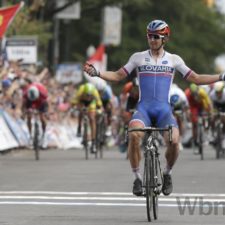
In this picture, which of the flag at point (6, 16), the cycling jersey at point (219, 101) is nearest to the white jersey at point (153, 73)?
the cycling jersey at point (219, 101)

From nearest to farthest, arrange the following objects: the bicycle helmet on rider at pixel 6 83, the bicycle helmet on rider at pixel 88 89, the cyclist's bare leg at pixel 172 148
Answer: the cyclist's bare leg at pixel 172 148 → the bicycle helmet on rider at pixel 88 89 → the bicycle helmet on rider at pixel 6 83

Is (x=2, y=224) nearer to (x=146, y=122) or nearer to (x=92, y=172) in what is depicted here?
(x=146, y=122)

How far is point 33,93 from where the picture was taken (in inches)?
995

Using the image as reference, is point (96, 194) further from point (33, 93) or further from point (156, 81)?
point (33, 93)

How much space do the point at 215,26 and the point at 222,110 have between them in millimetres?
48287

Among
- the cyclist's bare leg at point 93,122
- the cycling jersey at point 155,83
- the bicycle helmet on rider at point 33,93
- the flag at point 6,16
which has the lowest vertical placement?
the cyclist's bare leg at point 93,122

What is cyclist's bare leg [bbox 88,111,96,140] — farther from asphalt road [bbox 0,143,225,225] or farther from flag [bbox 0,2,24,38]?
flag [bbox 0,2,24,38]

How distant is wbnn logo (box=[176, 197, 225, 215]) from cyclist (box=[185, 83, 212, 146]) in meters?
10.5

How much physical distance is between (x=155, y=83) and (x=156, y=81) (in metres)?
0.03

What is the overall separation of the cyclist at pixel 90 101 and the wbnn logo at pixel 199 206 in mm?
10001

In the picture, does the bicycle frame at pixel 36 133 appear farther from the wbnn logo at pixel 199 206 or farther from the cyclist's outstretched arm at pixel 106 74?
the cyclist's outstretched arm at pixel 106 74

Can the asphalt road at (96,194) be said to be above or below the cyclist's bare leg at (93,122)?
below

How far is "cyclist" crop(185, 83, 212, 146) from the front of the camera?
2577 centimetres

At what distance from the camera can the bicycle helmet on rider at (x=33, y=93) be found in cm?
2528
